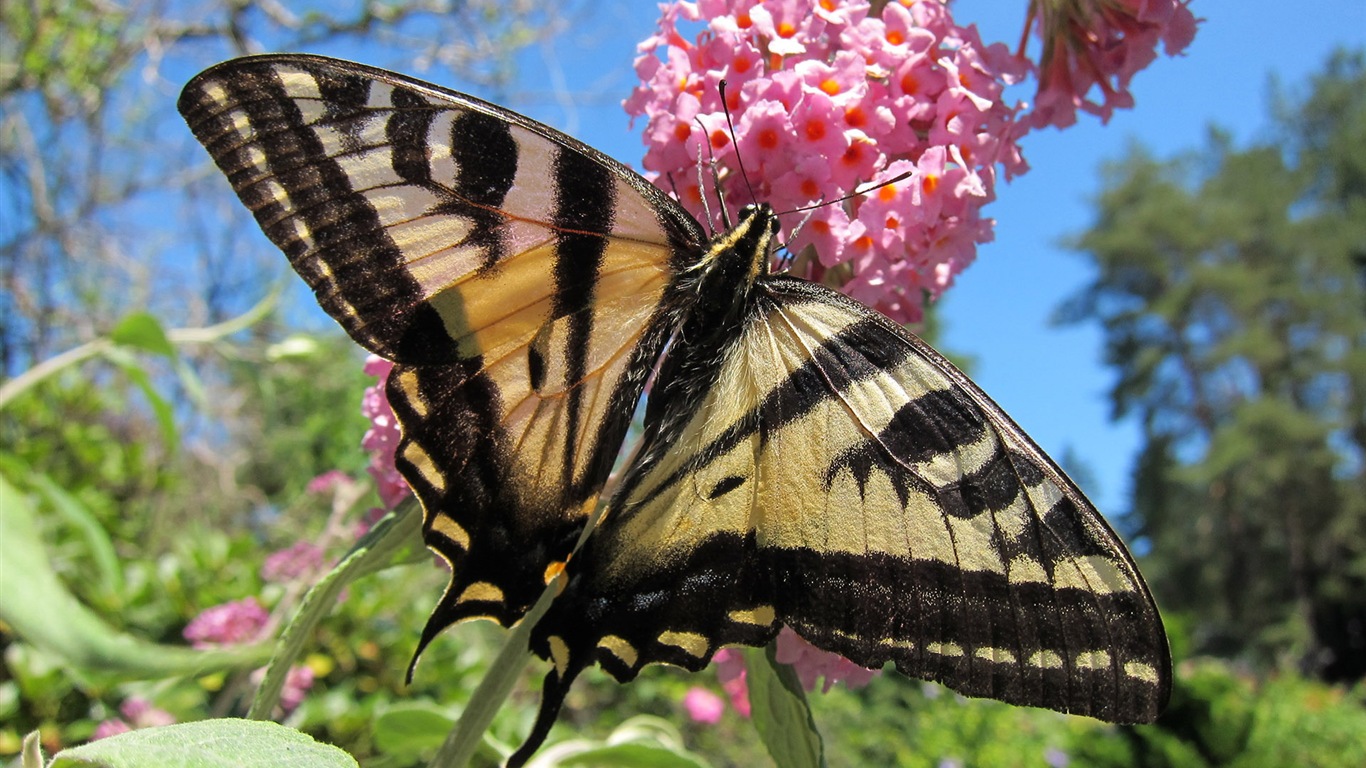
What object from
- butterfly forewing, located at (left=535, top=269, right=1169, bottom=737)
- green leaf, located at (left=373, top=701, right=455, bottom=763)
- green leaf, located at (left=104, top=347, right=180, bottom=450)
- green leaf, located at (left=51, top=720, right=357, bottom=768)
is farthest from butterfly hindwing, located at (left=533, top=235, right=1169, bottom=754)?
green leaf, located at (left=104, top=347, right=180, bottom=450)

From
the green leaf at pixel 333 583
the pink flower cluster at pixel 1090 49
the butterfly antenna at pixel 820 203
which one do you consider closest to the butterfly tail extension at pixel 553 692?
the green leaf at pixel 333 583

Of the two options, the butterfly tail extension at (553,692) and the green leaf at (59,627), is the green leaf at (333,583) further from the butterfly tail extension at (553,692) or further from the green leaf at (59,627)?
the butterfly tail extension at (553,692)

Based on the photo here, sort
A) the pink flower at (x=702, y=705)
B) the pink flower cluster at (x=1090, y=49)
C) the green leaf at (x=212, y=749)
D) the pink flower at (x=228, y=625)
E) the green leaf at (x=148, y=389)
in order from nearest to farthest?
the green leaf at (x=212, y=749) < the pink flower cluster at (x=1090, y=49) < the green leaf at (x=148, y=389) < the pink flower at (x=228, y=625) < the pink flower at (x=702, y=705)

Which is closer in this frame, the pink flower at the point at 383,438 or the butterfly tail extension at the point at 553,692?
the butterfly tail extension at the point at 553,692

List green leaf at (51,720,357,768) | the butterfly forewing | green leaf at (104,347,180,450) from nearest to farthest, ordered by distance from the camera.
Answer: green leaf at (51,720,357,768) < the butterfly forewing < green leaf at (104,347,180,450)

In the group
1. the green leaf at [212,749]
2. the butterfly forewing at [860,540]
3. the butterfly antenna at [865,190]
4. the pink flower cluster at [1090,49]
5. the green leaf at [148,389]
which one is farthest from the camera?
the green leaf at [148,389]

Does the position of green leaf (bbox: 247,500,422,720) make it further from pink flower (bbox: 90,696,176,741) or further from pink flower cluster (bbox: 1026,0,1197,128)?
pink flower (bbox: 90,696,176,741)

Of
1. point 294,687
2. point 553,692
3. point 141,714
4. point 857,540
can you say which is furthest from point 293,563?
point 857,540
